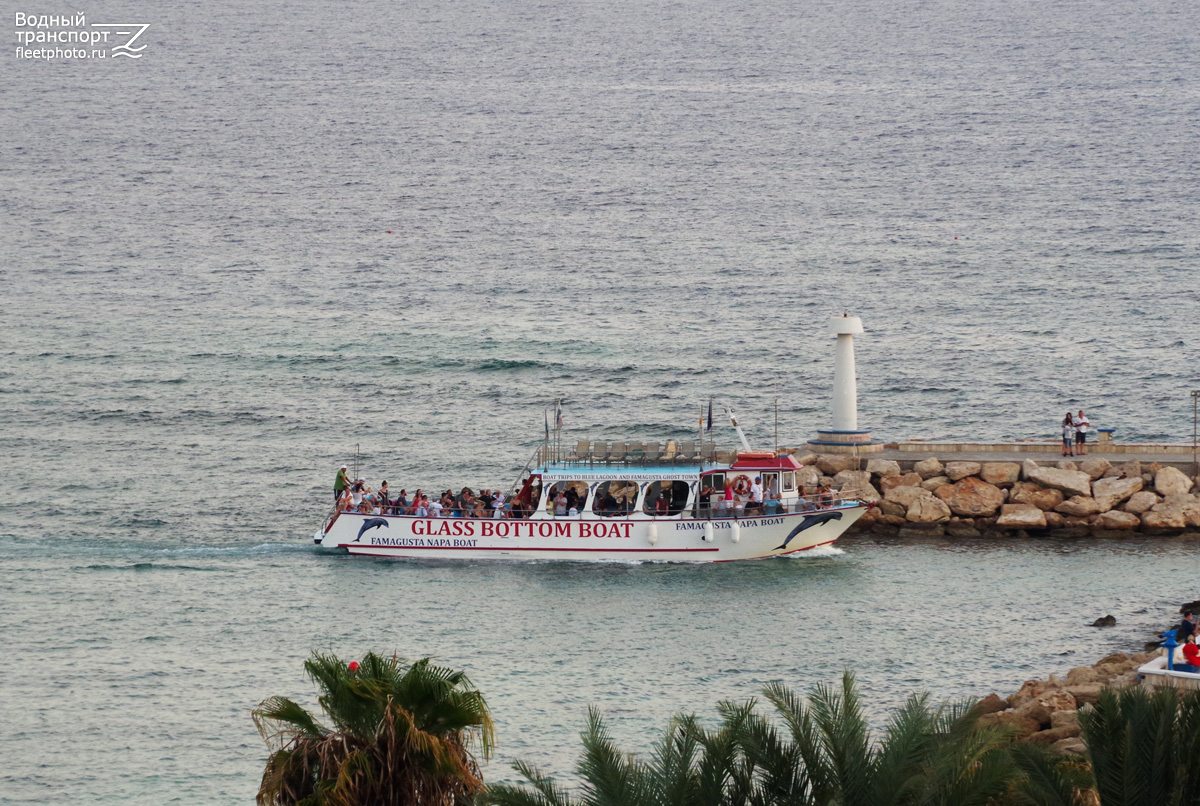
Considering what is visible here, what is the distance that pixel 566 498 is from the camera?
4275 cm

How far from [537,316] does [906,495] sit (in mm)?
42433

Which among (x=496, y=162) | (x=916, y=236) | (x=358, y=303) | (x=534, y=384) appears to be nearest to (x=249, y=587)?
(x=534, y=384)

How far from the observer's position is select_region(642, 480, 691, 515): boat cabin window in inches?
1665

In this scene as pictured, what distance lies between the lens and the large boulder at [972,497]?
144ft

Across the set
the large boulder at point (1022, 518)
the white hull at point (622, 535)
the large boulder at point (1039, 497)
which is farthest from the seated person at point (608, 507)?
the large boulder at point (1039, 497)

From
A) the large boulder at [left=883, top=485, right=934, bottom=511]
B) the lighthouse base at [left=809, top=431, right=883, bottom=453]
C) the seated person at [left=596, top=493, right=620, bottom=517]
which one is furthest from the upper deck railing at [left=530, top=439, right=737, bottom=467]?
the lighthouse base at [left=809, top=431, right=883, bottom=453]

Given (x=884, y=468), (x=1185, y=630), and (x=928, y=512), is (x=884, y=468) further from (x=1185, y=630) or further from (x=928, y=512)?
(x=1185, y=630)

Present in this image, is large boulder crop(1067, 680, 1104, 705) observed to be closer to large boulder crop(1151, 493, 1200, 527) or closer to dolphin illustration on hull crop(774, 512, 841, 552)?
dolphin illustration on hull crop(774, 512, 841, 552)

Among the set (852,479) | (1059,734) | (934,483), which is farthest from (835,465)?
(1059,734)

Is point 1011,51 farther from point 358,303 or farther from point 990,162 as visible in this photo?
point 358,303

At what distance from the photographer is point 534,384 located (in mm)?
70688

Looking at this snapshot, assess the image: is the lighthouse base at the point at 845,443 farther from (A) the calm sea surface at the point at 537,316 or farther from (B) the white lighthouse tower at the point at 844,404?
(A) the calm sea surface at the point at 537,316

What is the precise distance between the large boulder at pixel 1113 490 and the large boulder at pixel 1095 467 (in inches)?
17.4

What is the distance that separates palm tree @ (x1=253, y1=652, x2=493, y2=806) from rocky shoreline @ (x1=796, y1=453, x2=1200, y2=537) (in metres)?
28.2
